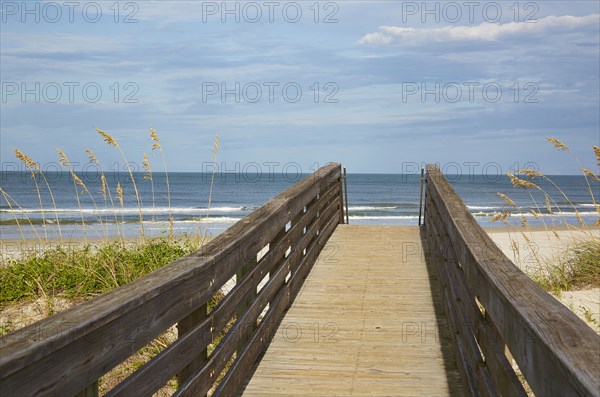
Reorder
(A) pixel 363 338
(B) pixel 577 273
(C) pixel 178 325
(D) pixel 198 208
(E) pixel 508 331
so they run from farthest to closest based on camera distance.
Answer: (D) pixel 198 208 < (B) pixel 577 273 < (A) pixel 363 338 < (C) pixel 178 325 < (E) pixel 508 331

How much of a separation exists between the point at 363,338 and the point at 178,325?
2385mm

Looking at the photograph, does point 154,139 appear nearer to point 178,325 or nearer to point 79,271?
point 79,271

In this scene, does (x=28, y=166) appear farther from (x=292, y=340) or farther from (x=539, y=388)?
(x=539, y=388)

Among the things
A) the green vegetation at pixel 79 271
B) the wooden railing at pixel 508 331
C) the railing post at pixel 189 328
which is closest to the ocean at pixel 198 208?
the green vegetation at pixel 79 271

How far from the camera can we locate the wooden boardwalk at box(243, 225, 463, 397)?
4.63 meters

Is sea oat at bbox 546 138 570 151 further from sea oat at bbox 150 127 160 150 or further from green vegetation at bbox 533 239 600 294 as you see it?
sea oat at bbox 150 127 160 150

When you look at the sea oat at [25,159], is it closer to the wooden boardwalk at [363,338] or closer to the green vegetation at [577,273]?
the wooden boardwalk at [363,338]

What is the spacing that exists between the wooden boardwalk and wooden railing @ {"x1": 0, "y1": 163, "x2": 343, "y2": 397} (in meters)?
0.21

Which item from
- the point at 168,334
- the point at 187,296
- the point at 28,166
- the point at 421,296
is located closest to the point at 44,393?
the point at 187,296

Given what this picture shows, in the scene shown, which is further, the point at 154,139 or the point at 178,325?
the point at 154,139

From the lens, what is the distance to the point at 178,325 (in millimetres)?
3635

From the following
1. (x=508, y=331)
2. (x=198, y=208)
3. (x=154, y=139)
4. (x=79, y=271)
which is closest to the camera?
(x=508, y=331)

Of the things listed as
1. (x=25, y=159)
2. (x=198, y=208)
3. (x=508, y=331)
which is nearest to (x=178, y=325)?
(x=508, y=331)

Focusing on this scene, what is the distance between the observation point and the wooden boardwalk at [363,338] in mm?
4629
